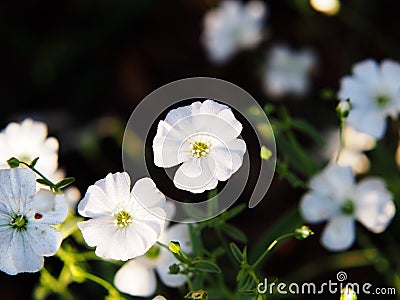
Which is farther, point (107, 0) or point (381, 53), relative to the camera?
point (107, 0)

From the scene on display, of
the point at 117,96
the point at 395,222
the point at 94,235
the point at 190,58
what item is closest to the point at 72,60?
the point at 117,96

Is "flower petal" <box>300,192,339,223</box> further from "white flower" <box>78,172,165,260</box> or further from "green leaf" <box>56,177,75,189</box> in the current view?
"green leaf" <box>56,177,75,189</box>

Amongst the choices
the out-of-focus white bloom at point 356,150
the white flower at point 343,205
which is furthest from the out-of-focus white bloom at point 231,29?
the white flower at point 343,205

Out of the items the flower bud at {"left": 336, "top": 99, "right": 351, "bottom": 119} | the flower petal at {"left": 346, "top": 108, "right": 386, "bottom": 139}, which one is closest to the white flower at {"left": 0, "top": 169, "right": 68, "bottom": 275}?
the flower bud at {"left": 336, "top": 99, "right": 351, "bottom": 119}

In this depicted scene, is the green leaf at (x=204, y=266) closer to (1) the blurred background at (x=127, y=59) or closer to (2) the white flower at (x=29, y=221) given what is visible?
(2) the white flower at (x=29, y=221)

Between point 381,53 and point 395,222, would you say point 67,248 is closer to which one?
point 395,222

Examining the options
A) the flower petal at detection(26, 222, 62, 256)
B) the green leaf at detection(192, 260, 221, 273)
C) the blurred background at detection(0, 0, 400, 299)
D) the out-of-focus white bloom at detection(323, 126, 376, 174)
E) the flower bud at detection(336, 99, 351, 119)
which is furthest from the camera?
the blurred background at detection(0, 0, 400, 299)

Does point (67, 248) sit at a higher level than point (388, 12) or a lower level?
lower
